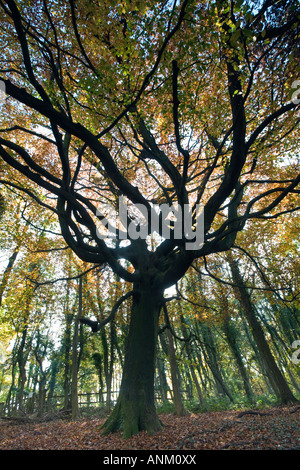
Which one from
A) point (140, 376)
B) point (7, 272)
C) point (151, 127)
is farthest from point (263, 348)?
point (7, 272)

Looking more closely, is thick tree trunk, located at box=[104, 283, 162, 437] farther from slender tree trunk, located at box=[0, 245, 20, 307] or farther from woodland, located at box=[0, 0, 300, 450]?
slender tree trunk, located at box=[0, 245, 20, 307]

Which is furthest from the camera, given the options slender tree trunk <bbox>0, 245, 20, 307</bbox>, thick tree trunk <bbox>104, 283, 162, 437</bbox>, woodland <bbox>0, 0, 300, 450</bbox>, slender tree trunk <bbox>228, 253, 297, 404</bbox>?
slender tree trunk <bbox>0, 245, 20, 307</bbox>

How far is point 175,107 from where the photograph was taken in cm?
291

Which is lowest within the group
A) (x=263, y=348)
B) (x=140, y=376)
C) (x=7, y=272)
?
(x=140, y=376)

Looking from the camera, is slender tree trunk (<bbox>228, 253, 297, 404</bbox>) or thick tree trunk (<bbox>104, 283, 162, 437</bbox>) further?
slender tree trunk (<bbox>228, 253, 297, 404</bbox>)

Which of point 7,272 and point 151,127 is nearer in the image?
point 151,127

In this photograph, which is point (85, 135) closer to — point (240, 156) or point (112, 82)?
point (112, 82)

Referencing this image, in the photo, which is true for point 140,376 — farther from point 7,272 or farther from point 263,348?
point 7,272

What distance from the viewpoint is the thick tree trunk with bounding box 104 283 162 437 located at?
434cm

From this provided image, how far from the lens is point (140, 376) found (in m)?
4.69

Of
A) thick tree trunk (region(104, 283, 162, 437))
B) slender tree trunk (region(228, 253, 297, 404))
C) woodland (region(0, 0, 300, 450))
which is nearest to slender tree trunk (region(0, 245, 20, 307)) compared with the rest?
woodland (region(0, 0, 300, 450))

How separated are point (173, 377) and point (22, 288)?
28.7 ft

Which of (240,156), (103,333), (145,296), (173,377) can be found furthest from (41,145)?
(103,333)
